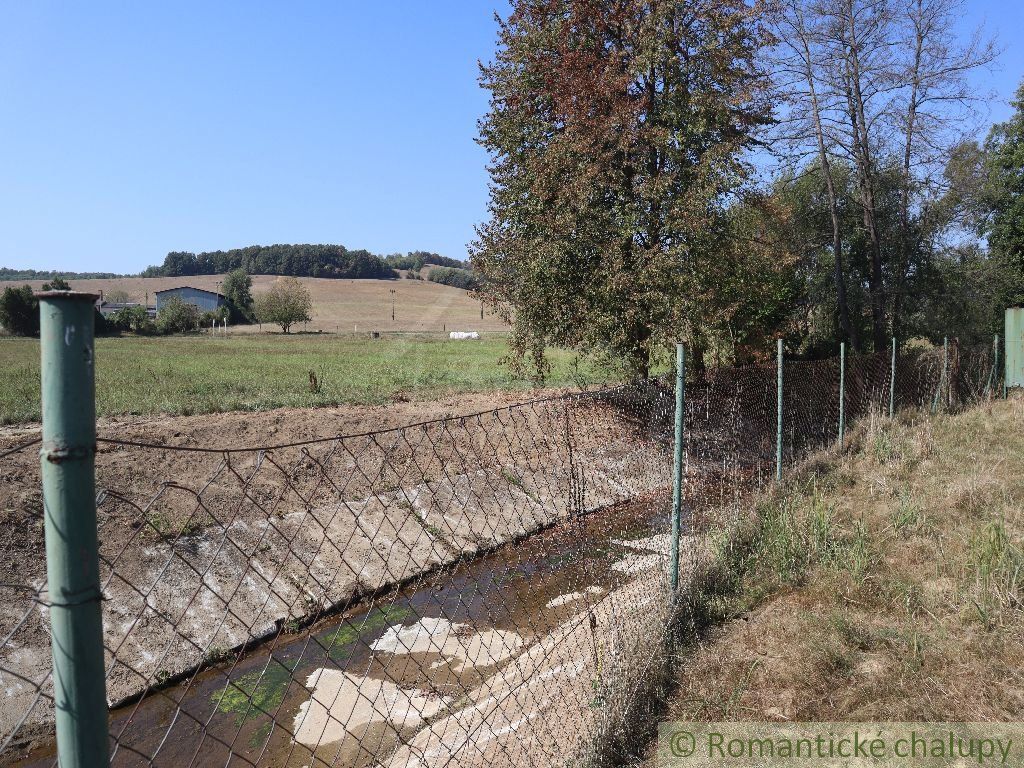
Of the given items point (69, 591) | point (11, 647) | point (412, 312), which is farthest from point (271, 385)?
point (412, 312)

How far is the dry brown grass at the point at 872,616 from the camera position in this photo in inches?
147

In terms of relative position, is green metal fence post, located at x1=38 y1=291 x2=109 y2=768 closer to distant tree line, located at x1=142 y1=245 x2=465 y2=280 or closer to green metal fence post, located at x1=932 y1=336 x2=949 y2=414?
green metal fence post, located at x1=932 y1=336 x2=949 y2=414

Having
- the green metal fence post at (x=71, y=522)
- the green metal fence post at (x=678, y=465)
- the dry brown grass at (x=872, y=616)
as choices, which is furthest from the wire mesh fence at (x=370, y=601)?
the green metal fence post at (x=71, y=522)

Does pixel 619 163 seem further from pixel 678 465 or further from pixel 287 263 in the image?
pixel 287 263

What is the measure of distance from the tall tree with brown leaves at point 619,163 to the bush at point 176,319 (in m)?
42.4

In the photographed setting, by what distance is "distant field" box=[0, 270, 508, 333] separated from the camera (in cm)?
6275

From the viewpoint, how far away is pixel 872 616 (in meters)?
4.51

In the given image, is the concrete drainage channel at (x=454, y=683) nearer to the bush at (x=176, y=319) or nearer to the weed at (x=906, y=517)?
the weed at (x=906, y=517)

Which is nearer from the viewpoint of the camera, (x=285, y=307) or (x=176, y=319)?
(x=176, y=319)

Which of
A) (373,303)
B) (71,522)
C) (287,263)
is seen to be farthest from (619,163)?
(287,263)

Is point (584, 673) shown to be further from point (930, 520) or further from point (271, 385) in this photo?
point (271, 385)

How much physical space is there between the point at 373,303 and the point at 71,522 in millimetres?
77938

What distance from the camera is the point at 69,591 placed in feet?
4.17

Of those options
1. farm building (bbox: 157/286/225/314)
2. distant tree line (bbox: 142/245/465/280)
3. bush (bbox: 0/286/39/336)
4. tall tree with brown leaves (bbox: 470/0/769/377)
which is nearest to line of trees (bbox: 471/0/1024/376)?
tall tree with brown leaves (bbox: 470/0/769/377)
